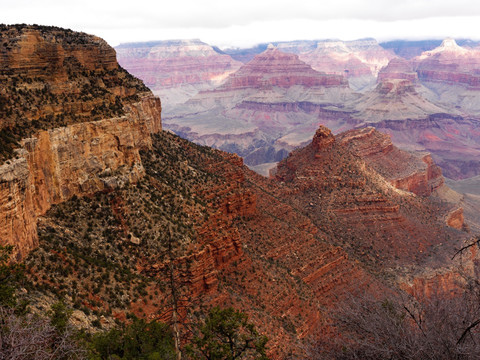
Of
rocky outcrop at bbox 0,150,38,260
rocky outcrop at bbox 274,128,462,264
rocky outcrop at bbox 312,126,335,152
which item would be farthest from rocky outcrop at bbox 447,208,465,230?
rocky outcrop at bbox 0,150,38,260

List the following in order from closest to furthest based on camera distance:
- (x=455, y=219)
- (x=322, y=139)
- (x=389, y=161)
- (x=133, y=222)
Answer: (x=133, y=222), (x=322, y=139), (x=455, y=219), (x=389, y=161)

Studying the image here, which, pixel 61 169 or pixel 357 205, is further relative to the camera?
pixel 357 205

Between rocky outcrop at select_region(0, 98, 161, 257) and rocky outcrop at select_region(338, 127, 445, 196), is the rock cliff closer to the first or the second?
rocky outcrop at select_region(0, 98, 161, 257)

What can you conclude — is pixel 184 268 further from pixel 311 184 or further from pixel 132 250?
pixel 311 184

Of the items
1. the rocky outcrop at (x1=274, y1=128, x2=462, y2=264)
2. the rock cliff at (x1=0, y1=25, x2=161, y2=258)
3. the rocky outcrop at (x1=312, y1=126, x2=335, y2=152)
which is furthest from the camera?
the rocky outcrop at (x1=312, y1=126, x2=335, y2=152)

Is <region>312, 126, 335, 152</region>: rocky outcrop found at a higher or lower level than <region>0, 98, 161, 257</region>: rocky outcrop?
lower

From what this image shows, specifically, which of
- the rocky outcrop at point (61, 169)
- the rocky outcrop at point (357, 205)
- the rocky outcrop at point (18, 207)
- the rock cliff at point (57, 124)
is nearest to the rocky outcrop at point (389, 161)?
the rocky outcrop at point (357, 205)

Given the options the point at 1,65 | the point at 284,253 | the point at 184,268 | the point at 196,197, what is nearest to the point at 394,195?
the point at 284,253

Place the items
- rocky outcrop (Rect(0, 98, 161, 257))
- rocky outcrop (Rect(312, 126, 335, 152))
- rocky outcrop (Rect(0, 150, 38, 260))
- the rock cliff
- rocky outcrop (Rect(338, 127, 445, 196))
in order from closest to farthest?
1. rocky outcrop (Rect(0, 150, 38, 260))
2. rocky outcrop (Rect(0, 98, 161, 257))
3. the rock cliff
4. rocky outcrop (Rect(312, 126, 335, 152))
5. rocky outcrop (Rect(338, 127, 445, 196))

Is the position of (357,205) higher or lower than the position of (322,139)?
lower

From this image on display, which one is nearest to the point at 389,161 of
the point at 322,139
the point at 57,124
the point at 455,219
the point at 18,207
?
the point at 455,219

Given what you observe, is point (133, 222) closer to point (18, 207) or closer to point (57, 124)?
point (57, 124)

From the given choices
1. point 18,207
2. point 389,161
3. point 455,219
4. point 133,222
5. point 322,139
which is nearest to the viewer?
point 18,207

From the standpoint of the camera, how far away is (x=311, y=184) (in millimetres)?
63844
